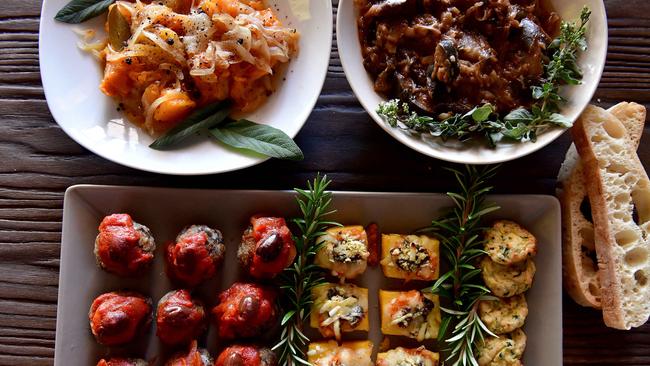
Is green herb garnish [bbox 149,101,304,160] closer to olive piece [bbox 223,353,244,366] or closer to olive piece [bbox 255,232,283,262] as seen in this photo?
olive piece [bbox 255,232,283,262]

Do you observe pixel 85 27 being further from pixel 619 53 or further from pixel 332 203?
pixel 619 53

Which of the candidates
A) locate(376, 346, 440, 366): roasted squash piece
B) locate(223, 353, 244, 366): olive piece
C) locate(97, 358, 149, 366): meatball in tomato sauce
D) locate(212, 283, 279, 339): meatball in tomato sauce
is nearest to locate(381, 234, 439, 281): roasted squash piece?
locate(376, 346, 440, 366): roasted squash piece

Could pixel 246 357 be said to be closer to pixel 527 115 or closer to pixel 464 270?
pixel 464 270

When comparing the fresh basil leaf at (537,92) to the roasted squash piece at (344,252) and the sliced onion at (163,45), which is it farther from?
the sliced onion at (163,45)

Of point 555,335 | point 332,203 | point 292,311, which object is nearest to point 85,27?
point 332,203

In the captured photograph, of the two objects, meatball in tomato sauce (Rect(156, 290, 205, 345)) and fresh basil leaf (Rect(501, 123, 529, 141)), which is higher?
fresh basil leaf (Rect(501, 123, 529, 141))

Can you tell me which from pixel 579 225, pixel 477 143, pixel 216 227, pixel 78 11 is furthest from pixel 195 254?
pixel 579 225
